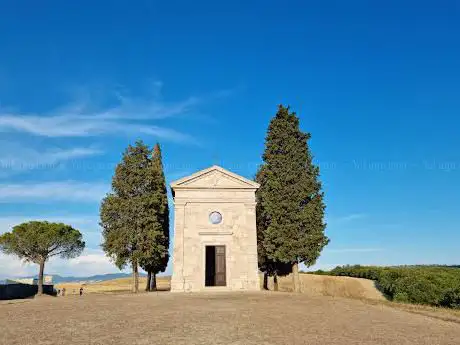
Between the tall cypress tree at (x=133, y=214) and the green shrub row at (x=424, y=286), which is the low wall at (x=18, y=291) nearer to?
the tall cypress tree at (x=133, y=214)

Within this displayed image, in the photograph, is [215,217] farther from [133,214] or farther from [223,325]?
[223,325]

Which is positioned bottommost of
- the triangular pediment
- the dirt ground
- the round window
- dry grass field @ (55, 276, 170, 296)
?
dry grass field @ (55, 276, 170, 296)

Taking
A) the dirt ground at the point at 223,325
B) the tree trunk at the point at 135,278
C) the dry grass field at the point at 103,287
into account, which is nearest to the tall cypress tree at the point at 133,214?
the tree trunk at the point at 135,278

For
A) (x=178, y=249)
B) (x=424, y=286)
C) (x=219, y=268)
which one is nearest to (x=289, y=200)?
(x=219, y=268)

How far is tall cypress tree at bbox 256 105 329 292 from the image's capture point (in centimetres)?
2550

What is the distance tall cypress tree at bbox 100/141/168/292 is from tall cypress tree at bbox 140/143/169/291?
87mm

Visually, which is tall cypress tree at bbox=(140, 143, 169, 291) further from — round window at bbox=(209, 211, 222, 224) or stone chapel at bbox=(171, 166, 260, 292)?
round window at bbox=(209, 211, 222, 224)

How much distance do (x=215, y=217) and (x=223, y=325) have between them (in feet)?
47.7

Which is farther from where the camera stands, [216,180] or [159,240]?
[159,240]

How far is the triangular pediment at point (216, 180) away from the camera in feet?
84.0

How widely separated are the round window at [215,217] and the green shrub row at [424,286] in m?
12.1

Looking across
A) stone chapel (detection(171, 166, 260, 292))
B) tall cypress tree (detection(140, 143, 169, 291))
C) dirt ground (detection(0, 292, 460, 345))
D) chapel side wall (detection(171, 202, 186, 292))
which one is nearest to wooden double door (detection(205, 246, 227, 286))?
stone chapel (detection(171, 166, 260, 292))

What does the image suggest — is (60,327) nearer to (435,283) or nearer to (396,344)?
(396,344)

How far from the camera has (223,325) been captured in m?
10.9
